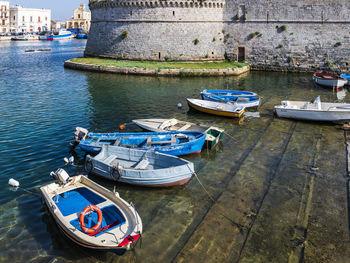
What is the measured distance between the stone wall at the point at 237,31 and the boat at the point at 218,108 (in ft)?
51.1

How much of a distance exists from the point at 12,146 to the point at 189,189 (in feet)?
26.1

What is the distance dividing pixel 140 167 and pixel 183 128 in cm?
406

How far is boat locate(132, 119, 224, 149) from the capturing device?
42.6 ft

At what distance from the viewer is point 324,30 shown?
3139 cm

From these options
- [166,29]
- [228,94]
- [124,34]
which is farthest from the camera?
[124,34]

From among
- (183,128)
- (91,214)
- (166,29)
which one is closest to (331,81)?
(183,128)

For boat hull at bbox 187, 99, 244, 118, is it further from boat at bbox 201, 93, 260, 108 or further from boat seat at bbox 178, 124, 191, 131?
boat seat at bbox 178, 124, 191, 131

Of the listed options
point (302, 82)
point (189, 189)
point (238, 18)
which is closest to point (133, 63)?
point (238, 18)

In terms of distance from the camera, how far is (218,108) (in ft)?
56.4

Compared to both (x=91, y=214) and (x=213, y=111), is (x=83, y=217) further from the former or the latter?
(x=213, y=111)

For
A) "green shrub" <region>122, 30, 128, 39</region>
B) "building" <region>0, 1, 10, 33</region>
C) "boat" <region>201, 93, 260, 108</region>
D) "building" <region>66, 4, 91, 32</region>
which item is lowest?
"boat" <region>201, 93, 260, 108</region>

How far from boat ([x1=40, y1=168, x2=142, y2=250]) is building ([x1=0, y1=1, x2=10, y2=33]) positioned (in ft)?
363

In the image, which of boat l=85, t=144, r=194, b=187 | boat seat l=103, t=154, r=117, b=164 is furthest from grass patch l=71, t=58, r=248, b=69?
boat seat l=103, t=154, r=117, b=164

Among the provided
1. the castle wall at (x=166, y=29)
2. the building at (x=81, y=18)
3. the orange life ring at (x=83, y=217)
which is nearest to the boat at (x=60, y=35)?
the building at (x=81, y=18)
